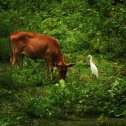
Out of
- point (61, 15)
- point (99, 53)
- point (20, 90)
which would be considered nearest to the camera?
point (20, 90)

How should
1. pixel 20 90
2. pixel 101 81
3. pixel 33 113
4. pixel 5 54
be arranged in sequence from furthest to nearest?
1. pixel 5 54
2. pixel 101 81
3. pixel 20 90
4. pixel 33 113

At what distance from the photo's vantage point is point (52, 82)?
14984mm

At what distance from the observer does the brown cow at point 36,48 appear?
15.8 meters

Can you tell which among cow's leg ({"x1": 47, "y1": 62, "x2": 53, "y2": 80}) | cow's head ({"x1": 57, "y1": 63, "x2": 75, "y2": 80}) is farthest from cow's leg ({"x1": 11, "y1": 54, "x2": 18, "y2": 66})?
cow's head ({"x1": 57, "y1": 63, "x2": 75, "y2": 80})

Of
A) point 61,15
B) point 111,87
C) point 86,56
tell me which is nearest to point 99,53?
point 86,56

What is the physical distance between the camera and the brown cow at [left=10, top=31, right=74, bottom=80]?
15.8 m

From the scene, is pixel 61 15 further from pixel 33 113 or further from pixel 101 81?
pixel 33 113

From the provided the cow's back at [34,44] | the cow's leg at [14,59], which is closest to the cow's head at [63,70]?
the cow's back at [34,44]

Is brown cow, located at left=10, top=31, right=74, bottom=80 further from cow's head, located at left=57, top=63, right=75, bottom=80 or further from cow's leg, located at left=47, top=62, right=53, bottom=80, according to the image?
cow's head, located at left=57, top=63, right=75, bottom=80

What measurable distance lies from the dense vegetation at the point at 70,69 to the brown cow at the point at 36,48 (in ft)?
1.16

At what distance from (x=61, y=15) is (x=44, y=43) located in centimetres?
674

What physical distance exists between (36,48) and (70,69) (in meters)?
1.23

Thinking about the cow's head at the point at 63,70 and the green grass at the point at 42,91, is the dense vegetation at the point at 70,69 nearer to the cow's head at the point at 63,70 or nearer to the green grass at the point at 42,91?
the green grass at the point at 42,91

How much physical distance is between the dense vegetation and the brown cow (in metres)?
0.35
